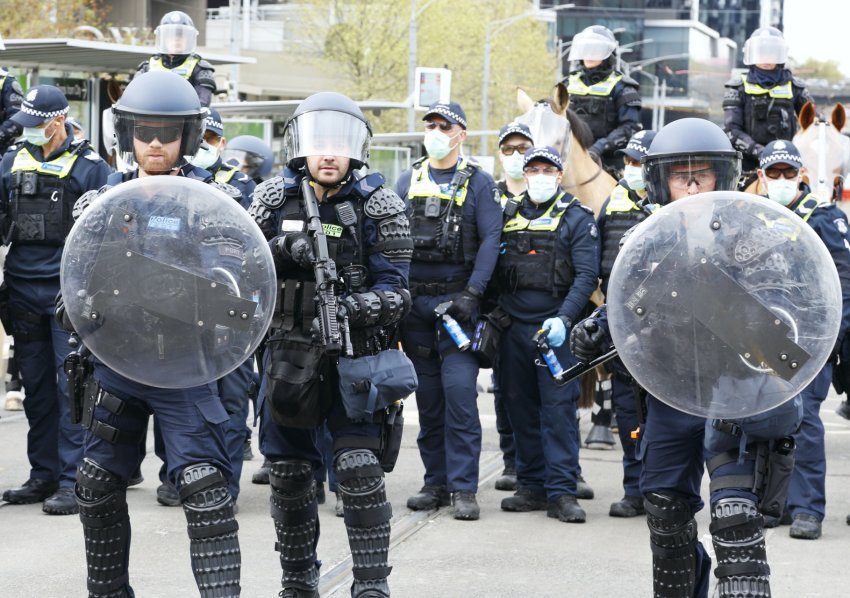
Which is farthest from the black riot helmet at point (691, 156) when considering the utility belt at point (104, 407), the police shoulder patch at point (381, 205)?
the utility belt at point (104, 407)

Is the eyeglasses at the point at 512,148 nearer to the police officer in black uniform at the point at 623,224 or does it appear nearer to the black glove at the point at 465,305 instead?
the police officer in black uniform at the point at 623,224

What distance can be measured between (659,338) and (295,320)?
4.64 ft

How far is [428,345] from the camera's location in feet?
26.6

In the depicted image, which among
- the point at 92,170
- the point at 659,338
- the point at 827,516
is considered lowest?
the point at 827,516

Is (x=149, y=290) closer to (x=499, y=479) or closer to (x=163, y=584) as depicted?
(x=163, y=584)

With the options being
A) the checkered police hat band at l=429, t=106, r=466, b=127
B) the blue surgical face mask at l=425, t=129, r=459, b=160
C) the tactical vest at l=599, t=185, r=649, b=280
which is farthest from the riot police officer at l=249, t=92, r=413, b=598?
the tactical vest at l=599, t=185, r=649, b=280

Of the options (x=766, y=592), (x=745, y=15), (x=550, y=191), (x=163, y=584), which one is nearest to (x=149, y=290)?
(x=163, y=584)

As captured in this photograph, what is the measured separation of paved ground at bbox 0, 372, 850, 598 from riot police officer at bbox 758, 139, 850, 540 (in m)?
0.14

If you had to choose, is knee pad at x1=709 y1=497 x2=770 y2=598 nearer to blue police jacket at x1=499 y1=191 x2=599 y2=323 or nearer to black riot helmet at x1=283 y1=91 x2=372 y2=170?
black riot helmet at x1=283 y1=91 x2=372 y2=170

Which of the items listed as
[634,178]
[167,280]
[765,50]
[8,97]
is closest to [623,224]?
[634,178]

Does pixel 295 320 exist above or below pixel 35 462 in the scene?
above

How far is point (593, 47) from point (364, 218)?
575 cm

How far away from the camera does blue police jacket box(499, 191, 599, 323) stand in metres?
8.09

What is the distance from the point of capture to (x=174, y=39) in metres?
11.4
